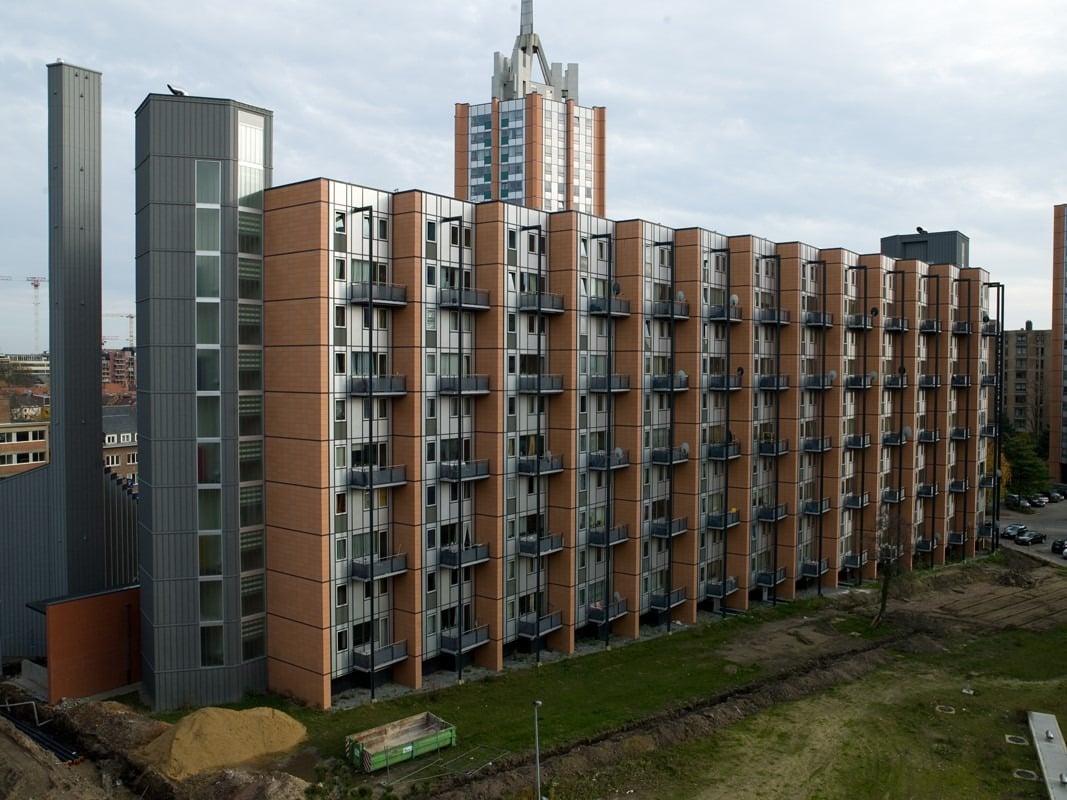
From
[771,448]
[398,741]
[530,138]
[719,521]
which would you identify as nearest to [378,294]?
[398,741]

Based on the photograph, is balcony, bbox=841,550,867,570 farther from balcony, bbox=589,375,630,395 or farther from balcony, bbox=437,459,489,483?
balcony, bbox=437,459,489,483

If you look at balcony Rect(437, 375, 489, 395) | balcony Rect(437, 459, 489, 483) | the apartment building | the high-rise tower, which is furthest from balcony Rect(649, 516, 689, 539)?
the high-rise tower

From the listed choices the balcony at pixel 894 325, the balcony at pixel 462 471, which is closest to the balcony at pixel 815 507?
the balcony at pixel 894 325

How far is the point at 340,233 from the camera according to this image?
146ft

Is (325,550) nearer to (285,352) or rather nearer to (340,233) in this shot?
(285,352)

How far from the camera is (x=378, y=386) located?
4575 cm

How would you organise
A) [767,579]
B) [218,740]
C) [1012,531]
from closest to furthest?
[218,740] → [767,579] → [1012,531]

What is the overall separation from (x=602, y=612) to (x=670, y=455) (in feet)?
39.3

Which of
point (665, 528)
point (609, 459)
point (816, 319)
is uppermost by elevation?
point (816, 319)

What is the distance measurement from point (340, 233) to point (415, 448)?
40.4 ft

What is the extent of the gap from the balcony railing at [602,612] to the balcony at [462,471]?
1351 centimetres

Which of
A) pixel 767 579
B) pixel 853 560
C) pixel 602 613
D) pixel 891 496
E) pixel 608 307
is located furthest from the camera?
pixel 891 496

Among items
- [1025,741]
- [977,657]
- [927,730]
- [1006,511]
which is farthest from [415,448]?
[1006,511]

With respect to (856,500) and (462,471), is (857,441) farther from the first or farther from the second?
(462,471)
